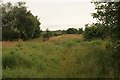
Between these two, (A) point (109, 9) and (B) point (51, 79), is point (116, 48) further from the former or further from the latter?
(B) point (51, 79)

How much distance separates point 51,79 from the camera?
864 cm

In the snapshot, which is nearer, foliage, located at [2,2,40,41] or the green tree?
the green tree

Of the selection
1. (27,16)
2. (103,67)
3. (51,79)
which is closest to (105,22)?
(103,67)

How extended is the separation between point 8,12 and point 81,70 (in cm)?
3611

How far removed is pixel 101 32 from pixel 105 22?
0.43 m

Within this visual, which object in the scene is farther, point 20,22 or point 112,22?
point 20,22

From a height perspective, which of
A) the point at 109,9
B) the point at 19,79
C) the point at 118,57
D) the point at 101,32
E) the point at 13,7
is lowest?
the point at 19,79

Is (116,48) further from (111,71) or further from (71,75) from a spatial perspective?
(71,75)

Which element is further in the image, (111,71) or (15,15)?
(15,15)

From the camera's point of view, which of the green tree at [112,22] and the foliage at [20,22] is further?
the foliage at [20,22]

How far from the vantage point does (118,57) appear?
8.48m

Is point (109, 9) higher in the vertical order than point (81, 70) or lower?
higher

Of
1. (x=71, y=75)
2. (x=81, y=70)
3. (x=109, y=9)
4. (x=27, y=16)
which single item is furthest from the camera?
(x=27, y=16)

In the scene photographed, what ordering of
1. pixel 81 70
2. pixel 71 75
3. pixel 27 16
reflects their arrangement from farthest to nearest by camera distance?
pixel 27 16 → pixel 81 70 → pixel 71 75
